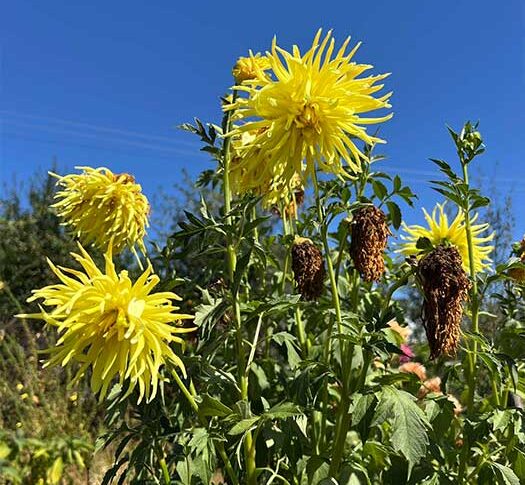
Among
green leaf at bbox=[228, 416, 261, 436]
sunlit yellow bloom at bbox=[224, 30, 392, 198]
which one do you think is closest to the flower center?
sunlit yellow bloom at bbox=[224, 30, 392, 198]

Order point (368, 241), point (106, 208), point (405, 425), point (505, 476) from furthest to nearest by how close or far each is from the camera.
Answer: point (106, 208) → point (368, 241) → point (505, 476) → point (405, 425)

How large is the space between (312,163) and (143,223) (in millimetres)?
653

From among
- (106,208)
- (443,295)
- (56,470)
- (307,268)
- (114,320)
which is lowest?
(56,470)

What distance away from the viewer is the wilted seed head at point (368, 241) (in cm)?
174

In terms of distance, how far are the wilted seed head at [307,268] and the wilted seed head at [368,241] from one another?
0.17 m

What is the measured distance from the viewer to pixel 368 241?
5.70 ft

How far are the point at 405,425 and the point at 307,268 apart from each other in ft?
1.97

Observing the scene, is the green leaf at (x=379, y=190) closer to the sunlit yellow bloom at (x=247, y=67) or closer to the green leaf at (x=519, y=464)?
the sunlit yellow bloom at (x=247, y=67)

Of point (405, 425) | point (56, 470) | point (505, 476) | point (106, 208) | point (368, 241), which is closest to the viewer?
point (56, 470)

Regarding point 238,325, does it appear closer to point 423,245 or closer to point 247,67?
point 423,245

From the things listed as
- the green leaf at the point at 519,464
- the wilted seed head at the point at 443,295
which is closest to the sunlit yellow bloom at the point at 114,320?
the wilted seed head at the point at 443,295

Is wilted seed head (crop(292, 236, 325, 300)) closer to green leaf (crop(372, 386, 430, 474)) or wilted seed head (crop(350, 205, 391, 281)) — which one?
wilted seed head (crop(350, 205, 391, 281))

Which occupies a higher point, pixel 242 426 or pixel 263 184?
pixel 263 184

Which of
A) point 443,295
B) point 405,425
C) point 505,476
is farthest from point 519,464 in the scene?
point 443,295
